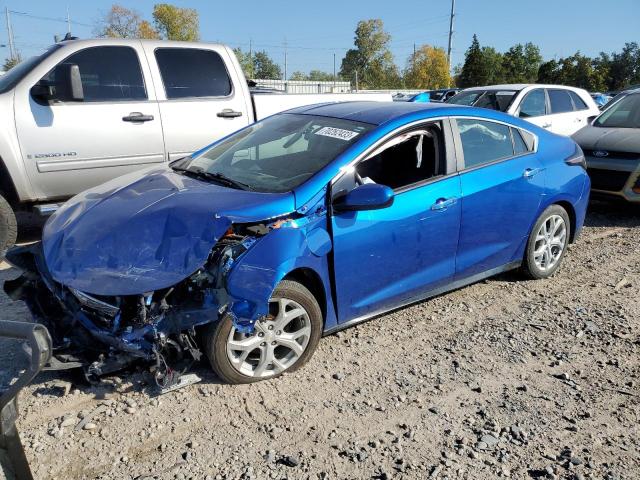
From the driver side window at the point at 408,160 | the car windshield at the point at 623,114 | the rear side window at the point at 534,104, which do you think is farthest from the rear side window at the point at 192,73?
the car windshield at the point at 623,114

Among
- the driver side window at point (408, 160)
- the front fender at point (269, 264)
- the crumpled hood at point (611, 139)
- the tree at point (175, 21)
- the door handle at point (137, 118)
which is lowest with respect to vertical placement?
the front fender at point (269, 264)

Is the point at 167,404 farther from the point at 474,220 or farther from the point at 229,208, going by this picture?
the point at 474,220

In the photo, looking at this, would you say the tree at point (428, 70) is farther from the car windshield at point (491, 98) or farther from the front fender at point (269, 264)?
the front fender at point (269, 264)

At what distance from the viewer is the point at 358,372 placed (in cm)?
344

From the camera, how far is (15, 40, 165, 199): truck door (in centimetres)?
528

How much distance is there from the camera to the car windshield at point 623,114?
301 inches

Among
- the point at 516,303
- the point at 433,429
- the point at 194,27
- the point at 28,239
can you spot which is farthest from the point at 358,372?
the point at 194,27

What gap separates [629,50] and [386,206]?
8281 centimetres

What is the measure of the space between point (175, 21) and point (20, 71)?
66.2m

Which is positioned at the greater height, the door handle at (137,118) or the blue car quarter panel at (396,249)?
the door handle at (137,118)

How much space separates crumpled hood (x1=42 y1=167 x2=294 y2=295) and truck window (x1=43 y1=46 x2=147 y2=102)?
2597 mm

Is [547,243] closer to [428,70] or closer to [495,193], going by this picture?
[495,193]

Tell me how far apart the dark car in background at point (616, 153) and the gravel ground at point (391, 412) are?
329cm

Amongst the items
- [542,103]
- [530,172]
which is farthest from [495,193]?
[542,103]
